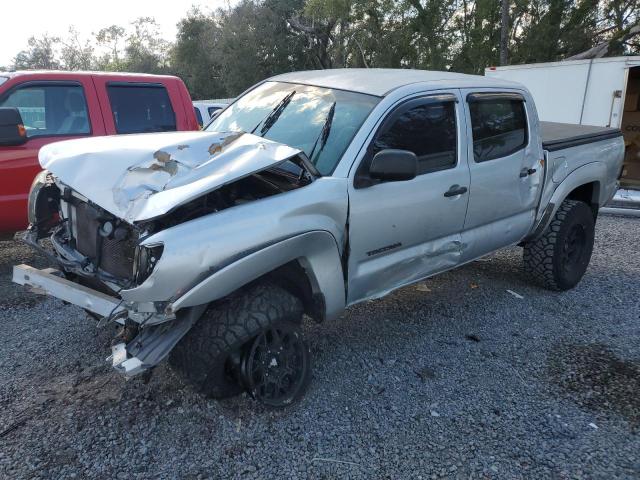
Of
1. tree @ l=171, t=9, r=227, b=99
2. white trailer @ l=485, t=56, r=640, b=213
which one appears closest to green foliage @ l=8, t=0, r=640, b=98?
tree @ l=171, t=9, r=227, b=99

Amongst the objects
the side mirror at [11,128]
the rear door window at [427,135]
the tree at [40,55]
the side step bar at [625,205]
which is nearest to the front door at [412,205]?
the rear door window at [427,135]

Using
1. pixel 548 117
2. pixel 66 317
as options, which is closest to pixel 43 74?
pixel 66 317

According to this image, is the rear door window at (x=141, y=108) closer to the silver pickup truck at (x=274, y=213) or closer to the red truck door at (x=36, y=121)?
Answer: the red truck door at (x=36, y=121)

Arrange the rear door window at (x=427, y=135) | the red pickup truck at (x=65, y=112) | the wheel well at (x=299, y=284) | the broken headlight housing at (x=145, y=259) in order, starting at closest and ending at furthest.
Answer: the broken headlight housing at (x=145, y=259), the wheel well at (x=299, y=284), the rear door window at (x=427, y=135), the red pickup truck at (x=65, y=112)

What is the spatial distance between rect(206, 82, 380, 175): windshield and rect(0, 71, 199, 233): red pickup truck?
216 cm

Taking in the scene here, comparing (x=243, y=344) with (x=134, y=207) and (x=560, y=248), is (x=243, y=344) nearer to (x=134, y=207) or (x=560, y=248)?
(x=134, y=207)

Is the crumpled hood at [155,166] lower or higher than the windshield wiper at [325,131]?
lower

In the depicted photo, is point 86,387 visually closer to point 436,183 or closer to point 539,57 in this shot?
point 436,183

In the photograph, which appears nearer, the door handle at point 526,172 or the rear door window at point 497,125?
the rear door window at point 497,125

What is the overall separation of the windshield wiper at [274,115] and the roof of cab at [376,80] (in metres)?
0.20

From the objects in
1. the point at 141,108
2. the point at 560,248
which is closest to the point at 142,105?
the point at 141,108

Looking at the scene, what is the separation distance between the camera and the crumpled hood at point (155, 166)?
2.51 metres

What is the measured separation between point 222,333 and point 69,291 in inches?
34.9

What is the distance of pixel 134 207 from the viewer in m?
2.47
